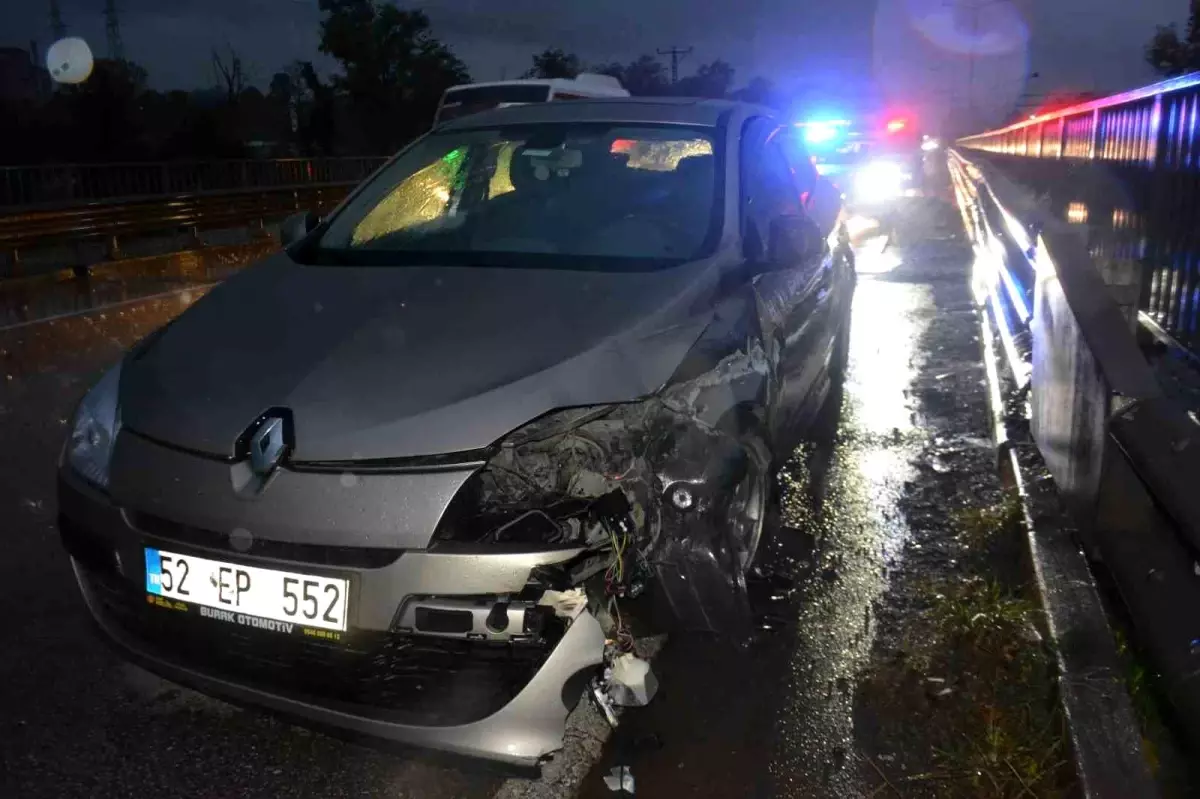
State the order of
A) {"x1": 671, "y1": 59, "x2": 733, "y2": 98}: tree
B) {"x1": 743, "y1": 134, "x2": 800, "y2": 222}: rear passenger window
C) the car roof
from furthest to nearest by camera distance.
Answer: {"x1": 671, "y1": 59, "x2": 733, "y2": 98}: tree
the car roof
{"x1": 743, "y1": 134, "x2": 800, "y2": 222}: rear passenger window

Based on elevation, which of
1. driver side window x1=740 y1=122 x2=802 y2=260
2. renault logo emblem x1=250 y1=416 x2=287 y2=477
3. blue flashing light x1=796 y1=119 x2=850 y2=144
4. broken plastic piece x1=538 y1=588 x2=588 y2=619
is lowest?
broken plastic piece x1=538 y1=588 x2=588 y2=619

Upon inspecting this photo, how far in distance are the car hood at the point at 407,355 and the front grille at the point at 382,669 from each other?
46cm

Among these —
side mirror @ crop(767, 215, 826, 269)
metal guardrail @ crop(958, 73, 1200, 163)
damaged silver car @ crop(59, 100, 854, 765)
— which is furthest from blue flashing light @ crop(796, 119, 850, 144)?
damaged silver car @ crop(59, 100, 854, 765)

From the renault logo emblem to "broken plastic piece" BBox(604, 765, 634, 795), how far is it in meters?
1.20

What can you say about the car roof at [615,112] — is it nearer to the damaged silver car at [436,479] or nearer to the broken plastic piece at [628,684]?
the damaged silver car at [436,479]

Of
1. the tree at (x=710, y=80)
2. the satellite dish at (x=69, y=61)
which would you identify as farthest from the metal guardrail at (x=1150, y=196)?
the tree at (x=710, y=80)

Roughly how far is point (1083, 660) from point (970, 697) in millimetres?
357

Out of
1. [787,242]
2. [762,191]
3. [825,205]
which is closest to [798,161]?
[825,205]

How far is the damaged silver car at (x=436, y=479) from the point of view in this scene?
8.13 feet

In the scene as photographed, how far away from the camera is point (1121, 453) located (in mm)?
3275

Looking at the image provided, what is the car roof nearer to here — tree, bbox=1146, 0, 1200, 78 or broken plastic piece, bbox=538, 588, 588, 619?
broken plastic piece, bbox=538, 588, 588, 619

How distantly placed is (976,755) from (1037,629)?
81cm

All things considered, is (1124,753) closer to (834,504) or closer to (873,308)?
(834,504)

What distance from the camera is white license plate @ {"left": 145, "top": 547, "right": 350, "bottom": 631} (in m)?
2.49
